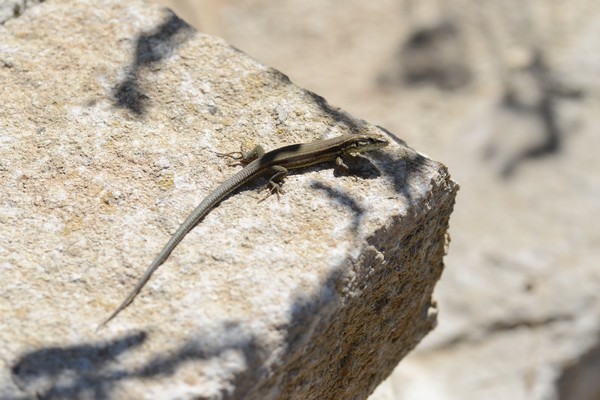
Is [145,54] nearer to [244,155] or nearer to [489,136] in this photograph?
[244,155]

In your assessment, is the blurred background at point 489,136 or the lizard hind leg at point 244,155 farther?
the blurred background at point 489,136

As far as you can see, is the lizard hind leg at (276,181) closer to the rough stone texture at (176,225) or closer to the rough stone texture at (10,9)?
the rough stone texture at (176,225)

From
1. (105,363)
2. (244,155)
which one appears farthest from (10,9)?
(105,363)

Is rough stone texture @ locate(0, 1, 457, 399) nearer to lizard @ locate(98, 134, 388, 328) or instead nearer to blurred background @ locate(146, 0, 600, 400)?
lizard @ locate(98, 134, 388, 328)

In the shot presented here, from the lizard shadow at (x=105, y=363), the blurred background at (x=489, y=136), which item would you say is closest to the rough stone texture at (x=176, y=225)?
the lizard shadow at (x=105, y=363)

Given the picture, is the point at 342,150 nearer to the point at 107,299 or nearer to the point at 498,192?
the point at 107,299

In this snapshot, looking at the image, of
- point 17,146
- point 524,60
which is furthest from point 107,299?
point 524,60

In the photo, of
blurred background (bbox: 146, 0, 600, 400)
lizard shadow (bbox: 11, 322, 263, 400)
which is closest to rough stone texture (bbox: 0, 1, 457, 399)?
lizard shadow (bbox: 11, 322, 263, 400)
